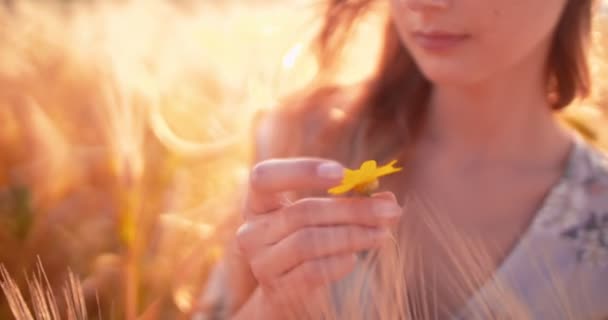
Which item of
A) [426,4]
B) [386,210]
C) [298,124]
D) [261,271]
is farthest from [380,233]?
[298,124]

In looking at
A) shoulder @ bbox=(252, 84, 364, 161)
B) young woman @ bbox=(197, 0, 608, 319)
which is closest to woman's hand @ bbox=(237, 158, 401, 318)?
young woman @ bbox=(197, 0, 608, 319)

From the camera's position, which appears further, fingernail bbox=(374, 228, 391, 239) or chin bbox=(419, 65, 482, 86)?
chin bbox=(419, 65, 482, 86)

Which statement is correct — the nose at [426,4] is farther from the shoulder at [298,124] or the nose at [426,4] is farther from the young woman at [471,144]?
the shoulder at [298,124]

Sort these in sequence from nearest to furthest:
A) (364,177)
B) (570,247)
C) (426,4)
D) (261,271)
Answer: (364,177) < (261,271) < (426,4) < (570,247)

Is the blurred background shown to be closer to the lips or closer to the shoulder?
the shoulder

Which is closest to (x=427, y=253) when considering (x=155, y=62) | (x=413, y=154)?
(x=413, y=154)

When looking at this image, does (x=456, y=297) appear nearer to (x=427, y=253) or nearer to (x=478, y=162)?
(x=427, y=253)

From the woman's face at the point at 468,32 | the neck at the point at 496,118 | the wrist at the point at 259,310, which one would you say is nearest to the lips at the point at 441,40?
the woman's face at the point at 468,32

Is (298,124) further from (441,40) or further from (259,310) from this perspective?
(259,310)
